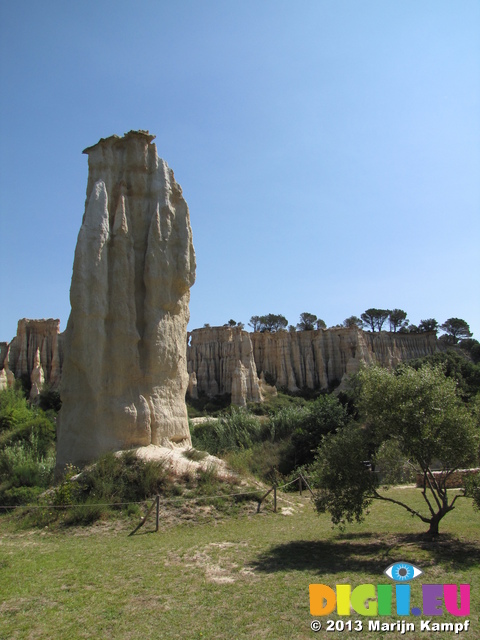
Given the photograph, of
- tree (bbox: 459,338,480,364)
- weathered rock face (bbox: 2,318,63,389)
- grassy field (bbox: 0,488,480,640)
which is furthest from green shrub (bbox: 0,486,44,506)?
tree (bbox: 459,338,480,364)

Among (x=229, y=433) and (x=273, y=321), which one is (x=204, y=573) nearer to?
(x=229, y=433)

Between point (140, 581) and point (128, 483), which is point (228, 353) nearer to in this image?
point (128, 483)

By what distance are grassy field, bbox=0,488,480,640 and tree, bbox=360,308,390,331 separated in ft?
252

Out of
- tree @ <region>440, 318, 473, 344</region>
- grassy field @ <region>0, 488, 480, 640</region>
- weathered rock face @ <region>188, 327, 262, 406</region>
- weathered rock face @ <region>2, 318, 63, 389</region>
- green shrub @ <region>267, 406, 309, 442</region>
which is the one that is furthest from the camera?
tree @ <region>440, 318, 473, 344</region>

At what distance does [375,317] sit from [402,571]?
271ft

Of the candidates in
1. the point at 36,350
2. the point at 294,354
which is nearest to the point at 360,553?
the point at 36,350

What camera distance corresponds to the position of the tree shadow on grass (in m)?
7.77

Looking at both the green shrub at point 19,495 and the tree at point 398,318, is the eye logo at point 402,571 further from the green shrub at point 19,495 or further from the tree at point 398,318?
the tree at point 398,318

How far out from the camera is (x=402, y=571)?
287 inches

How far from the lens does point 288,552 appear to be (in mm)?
8883

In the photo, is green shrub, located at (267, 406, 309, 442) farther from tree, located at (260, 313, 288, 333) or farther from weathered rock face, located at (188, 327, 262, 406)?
tree, located at (260, 313, 288, 333)

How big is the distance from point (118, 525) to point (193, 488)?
2580 millimetres

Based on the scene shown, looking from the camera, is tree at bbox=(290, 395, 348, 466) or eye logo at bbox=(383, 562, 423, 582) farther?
tree at bbox=(290, 395, 348, 466)

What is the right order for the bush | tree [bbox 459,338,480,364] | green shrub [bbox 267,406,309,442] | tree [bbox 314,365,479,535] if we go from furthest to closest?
1. tree [bbox 459,338,480,364]
2. green shrub [bbox 267,406,309,442]
3. the bush
4. tree [bbox 314,365,479,535]
